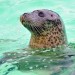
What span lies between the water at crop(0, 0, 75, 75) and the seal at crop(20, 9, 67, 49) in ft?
1.05

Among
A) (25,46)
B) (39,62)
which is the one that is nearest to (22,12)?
(25,46)

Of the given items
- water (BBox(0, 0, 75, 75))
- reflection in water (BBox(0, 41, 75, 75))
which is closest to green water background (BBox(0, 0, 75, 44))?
water (BBox(0, 0, 75, 75))

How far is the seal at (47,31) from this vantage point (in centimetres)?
803

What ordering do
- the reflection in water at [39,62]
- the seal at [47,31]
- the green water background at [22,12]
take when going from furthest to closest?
the green water background at [22,12] < the seal at [47,31] < the reflection in water at [39,62]

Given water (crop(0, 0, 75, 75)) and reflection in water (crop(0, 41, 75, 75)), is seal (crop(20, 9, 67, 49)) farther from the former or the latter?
reflection in water (crop(0, 41, 75, 75))

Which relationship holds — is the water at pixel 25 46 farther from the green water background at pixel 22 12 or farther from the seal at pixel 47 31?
the seal at pixel 47 31

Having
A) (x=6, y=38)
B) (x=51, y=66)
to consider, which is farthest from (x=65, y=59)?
(x=6, y=38)

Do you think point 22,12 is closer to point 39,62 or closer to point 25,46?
point 25,46

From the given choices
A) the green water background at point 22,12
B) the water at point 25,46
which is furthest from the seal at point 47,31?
the green water background at point 22,12

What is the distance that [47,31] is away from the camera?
26.8 ft

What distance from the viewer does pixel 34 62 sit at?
688 cm

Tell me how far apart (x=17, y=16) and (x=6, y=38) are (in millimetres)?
2355

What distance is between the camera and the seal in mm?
8031

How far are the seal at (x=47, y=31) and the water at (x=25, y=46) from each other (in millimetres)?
319
